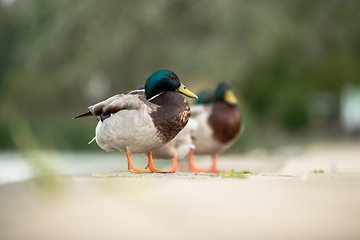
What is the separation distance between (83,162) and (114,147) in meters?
12.9

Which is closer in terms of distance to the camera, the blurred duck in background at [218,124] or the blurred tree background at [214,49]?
the blurred duck in background at [218,124]

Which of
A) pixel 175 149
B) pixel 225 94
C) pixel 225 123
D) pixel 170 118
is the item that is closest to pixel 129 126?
pixel 170 118

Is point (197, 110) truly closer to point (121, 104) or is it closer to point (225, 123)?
point (225, 123)

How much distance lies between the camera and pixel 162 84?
3545 millimetres

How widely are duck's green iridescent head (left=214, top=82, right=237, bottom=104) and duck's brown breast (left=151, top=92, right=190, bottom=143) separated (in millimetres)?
2326

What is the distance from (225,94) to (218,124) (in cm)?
29

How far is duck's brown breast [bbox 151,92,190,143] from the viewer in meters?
3.31

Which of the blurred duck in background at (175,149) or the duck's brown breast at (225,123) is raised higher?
the duck's brown breast at (225,123)

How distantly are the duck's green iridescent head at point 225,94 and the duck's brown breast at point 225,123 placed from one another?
7 centimetres

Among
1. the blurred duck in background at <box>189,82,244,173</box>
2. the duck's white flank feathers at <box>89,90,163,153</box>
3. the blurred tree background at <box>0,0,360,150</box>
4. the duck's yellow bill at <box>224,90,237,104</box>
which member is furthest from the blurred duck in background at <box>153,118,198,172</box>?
the blurred tree background at <box>0,0,360,150</box>

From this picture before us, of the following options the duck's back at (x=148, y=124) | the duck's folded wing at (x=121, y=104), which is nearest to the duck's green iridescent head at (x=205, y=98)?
the duck's folded wing at (x=121, y=104)

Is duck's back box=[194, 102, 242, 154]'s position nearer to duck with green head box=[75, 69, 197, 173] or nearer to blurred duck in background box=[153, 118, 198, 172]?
blurred duck in background box=[153, 118, 198, 172]

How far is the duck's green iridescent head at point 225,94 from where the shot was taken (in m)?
5.72

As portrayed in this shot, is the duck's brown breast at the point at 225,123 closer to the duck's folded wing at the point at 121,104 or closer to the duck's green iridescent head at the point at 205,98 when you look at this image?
the duck's green iridescent head at the point at 205,98
